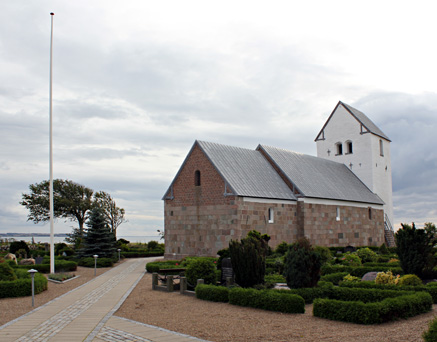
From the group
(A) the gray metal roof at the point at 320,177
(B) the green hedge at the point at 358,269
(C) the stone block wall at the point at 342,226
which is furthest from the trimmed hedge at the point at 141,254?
(B) the green hedge at the point at 358,269

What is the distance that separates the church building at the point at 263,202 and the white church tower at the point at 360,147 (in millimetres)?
664

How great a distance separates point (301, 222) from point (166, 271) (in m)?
10.9

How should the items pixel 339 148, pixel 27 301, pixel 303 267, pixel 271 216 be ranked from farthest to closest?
1. pixel 339 148
2. pixel 271 216
3. pixel 27 301
4. pixel 303 267

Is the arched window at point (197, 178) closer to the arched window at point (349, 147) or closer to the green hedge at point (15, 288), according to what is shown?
the green hedge at point (15, 288)

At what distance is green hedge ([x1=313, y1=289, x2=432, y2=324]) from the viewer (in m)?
7.93

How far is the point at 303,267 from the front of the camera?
10883 millimetres

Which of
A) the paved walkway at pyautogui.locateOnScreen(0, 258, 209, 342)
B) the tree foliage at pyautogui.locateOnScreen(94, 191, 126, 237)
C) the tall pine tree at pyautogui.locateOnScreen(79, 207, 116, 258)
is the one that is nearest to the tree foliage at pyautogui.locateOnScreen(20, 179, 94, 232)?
the tree foliage at pyautogui.locateOnScreen(94, 191, 126, 237)

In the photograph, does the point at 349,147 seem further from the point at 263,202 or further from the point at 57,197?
the point at 57,197

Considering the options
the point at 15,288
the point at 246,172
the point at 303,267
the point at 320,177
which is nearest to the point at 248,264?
the point at 303,267

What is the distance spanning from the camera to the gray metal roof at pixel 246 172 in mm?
22688

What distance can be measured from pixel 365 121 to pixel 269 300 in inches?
1171

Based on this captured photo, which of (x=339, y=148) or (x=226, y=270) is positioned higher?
(x=339, y=148)

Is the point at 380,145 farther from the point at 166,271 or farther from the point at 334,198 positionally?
the point at 166,271

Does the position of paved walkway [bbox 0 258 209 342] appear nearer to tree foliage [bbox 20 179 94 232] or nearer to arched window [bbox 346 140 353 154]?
arched window [bbox 346 140 353 154]
